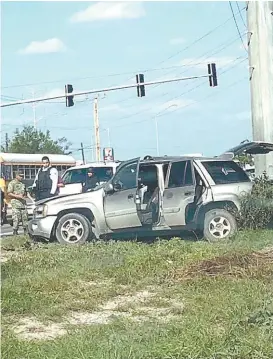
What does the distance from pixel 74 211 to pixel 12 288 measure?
202 inches

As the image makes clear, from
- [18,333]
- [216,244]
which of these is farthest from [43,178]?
[18,333]

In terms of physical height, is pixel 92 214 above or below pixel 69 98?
Answer: below

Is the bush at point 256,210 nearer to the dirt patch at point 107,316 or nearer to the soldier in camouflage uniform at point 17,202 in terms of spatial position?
the dirt patch at point 107,316

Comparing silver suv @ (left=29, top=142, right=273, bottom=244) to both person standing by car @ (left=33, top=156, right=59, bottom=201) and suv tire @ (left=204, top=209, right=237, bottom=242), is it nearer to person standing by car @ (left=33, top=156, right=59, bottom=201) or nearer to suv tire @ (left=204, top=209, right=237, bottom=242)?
suv tire @ (left=204, top=209, right=237, bottom=242)

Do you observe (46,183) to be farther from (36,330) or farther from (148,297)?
(36,330)

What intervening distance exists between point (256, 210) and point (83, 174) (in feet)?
27.3

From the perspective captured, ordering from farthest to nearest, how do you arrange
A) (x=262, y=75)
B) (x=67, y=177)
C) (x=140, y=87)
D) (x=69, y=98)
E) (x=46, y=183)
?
1. (x=140, y=87)
2. (x=69, y=98)
3. (x=67, y=177)
4. (x=262, y=75)
5. (x=46, y=183)

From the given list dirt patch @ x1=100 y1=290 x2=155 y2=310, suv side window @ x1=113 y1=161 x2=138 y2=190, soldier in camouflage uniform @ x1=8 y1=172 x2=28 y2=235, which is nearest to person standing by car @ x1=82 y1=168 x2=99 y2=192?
soldier in camouflage uniform @ x1=8 y1=172 x2=28 y2=235

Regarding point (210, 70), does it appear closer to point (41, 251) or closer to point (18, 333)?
point (41, 251)

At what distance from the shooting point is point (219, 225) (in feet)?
42.5

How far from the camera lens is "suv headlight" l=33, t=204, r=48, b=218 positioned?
42.9ft

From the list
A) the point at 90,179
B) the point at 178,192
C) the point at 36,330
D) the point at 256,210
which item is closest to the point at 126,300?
the point at 36,330

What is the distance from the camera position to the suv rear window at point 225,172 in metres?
13.2

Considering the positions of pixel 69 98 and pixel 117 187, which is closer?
pixel 117 187
